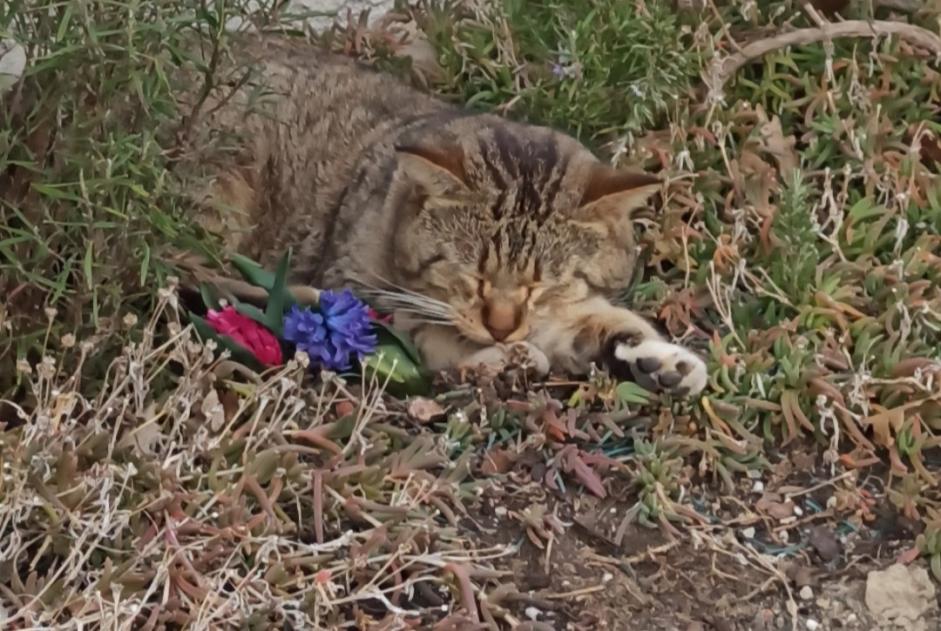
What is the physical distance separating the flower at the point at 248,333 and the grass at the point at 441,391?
0.25 feet

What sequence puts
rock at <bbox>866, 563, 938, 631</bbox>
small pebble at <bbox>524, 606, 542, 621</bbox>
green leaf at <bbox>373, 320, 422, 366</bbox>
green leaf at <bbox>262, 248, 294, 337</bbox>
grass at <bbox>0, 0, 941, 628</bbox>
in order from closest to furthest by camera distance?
grass at <bbox>0, 0, 941, 628</bbox> → small pebble at <bbox>524, 606, 542, 621</bbox> → rock at <bbox>866, 563, 938, 631</bbox> → green leaf at <bbox>262, 248, 294, 337</bbox> → green leaf at <bbox>373, 320, 422, 366</bbox>

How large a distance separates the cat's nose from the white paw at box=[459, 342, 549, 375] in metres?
0.03

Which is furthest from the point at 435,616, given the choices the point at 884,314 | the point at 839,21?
the point at 839,21

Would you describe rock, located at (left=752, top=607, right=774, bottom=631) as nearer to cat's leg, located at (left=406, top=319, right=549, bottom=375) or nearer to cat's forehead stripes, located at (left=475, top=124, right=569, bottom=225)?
cat's leg, located at (left=406, top=319, right=549, bottom=375)

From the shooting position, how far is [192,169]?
260 cm

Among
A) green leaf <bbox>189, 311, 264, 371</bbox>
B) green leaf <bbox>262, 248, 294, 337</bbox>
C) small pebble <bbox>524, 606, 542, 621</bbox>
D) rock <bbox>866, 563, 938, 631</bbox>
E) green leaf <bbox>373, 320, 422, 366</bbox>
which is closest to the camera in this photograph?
small pebble <bbox>524, 606, 542, 621</bbox>

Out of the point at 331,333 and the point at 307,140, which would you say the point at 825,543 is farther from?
the point at 307,140

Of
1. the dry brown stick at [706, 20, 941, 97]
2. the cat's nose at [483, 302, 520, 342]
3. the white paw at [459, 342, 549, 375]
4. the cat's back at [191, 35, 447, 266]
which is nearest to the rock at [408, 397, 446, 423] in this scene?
the white paw at [459, 342, 549, 375]

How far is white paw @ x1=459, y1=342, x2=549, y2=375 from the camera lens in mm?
2834

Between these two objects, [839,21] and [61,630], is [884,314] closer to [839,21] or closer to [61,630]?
[839,21]

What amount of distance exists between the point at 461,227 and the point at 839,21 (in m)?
1.30

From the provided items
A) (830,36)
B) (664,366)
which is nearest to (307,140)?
(664,366)

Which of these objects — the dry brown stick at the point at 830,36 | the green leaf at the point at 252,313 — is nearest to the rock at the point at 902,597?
the green leaf at the point at 252,313

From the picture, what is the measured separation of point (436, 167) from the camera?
2.86m
